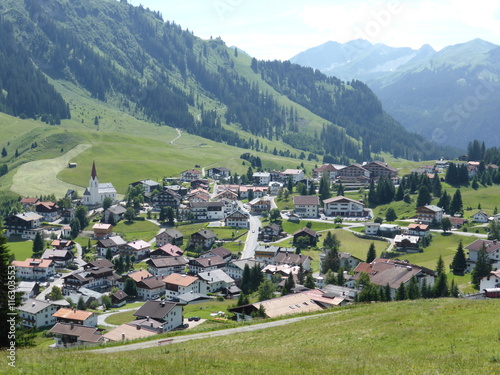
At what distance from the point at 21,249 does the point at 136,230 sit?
94.9 feet

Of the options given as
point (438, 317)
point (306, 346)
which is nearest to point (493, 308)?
point (438, 317)

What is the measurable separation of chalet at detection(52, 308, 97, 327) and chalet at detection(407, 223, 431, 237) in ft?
248

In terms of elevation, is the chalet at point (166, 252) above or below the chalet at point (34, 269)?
above

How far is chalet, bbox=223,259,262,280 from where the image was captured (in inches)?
4087

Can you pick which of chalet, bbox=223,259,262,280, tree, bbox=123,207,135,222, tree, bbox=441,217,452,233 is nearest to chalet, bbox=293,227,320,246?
chalet, bbox=223,259,262,280

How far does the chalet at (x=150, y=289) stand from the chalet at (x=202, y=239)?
28.2 metres

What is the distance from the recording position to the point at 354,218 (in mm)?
141375

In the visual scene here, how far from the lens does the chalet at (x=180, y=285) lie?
92.4 metres

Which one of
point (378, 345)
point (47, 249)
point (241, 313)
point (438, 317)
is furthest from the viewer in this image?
point (47, 249)

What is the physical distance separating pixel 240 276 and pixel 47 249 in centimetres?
4636

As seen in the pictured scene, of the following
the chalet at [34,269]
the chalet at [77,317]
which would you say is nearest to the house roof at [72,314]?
the chalet at [77,317]

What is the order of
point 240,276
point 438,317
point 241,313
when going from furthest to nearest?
1. point 240,276
2. point 241,313
3. point 438,317

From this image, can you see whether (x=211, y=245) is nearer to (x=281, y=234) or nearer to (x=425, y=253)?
(x=281, y=234)

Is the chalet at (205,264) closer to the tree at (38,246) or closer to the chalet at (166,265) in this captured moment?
the chalet at (166,265)
